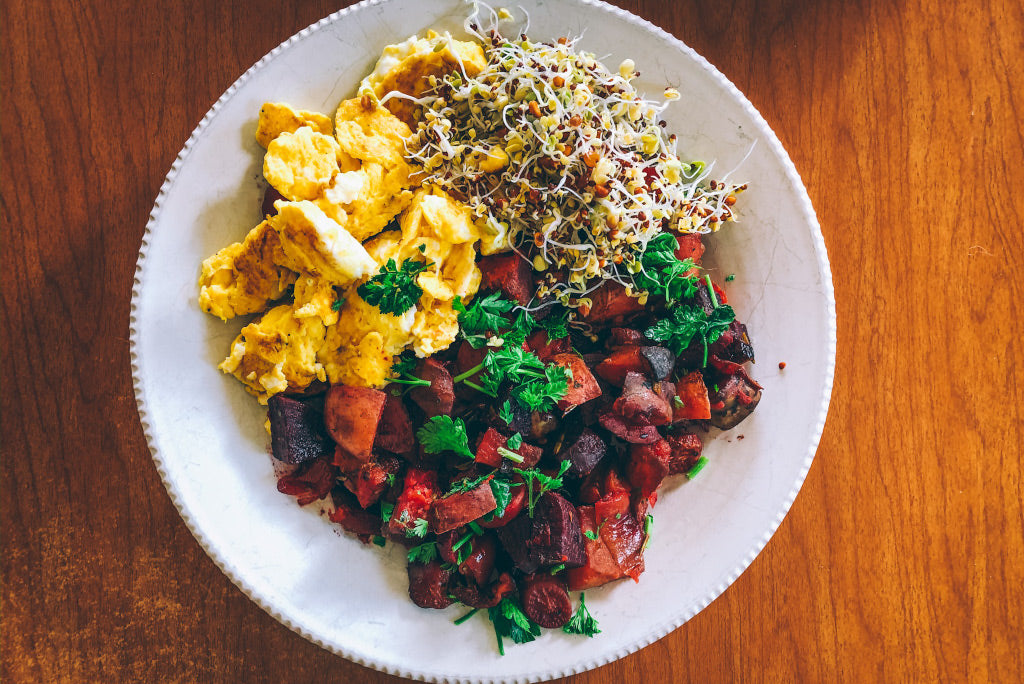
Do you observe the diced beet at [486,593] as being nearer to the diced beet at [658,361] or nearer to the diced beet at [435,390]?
the diced beet at [435,390]

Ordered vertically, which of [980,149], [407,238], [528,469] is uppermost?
[980,149]

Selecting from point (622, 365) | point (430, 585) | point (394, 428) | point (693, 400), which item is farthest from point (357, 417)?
point (693, 400)

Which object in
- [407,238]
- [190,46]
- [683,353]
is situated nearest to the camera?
[407,238]

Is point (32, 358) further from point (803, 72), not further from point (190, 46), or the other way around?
point (803, 72)

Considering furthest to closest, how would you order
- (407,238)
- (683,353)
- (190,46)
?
(190,46) < (683,353) < (407,238)

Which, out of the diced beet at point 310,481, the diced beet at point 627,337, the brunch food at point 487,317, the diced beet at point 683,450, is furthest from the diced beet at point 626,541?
the diced beet at point 310,481

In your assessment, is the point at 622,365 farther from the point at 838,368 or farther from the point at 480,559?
the point at 838,368

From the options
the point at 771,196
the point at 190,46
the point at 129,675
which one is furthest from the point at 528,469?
the point at 190,46

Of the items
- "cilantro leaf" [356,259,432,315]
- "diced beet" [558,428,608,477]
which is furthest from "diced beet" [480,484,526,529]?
"cilantro leaf" [356,259,432,315]
